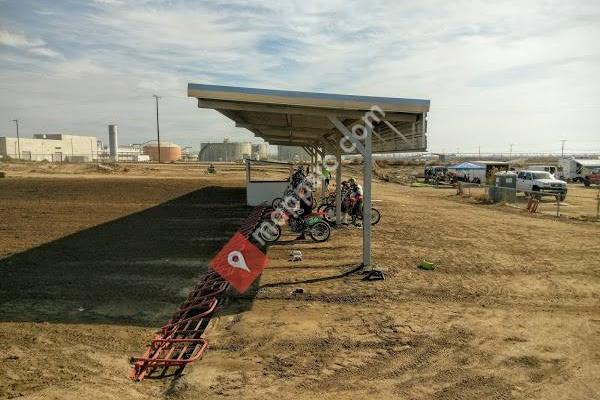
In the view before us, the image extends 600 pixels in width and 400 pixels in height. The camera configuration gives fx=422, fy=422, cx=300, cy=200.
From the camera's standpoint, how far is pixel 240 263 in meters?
8.86

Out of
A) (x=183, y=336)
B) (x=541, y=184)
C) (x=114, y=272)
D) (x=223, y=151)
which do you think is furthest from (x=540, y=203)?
(x=223, y=151)

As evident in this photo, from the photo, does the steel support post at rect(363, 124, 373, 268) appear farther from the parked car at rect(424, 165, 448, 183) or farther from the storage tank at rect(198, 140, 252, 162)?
the storage tank at rect(198, 140, 252, 162)

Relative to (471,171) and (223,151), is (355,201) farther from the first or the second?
(223,151)

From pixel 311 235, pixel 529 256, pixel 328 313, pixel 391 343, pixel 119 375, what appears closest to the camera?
pixel 119 375

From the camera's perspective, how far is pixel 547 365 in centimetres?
472

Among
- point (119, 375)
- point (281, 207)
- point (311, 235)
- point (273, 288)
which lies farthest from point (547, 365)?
point (281, 207)

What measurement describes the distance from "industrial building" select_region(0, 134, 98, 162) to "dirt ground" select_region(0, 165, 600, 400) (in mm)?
71022

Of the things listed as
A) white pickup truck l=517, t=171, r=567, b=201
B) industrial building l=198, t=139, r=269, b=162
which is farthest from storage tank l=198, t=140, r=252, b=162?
white pickup truck l=517, t=171, r=567, b=201

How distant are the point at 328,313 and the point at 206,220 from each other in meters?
9.14

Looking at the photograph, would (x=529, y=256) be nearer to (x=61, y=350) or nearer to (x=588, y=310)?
(x=588, y=310)

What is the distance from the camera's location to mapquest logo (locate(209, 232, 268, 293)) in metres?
7.74

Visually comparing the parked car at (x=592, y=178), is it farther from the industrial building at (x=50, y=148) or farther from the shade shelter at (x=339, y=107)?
the industrial building at (x=50, y=148)

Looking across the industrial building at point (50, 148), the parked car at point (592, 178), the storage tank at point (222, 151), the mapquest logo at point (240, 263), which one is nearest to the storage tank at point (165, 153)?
the storage tank at point (222, 151)

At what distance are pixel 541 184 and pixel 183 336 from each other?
85.6 ft
